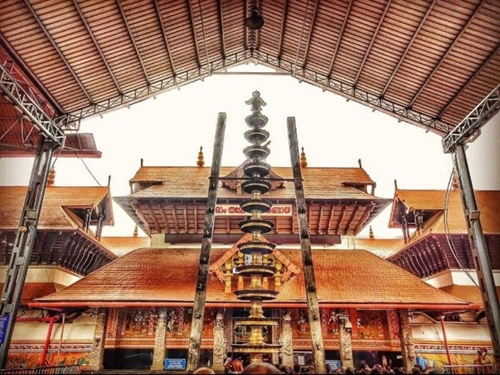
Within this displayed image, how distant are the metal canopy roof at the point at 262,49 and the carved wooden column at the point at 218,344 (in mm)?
9883

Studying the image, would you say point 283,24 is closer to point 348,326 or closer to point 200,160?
point 200,160

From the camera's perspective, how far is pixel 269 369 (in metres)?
2.91

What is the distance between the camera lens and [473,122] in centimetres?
1270

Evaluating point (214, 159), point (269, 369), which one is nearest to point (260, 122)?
A: point (214, 159)

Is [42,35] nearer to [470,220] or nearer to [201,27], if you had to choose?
[201,27]

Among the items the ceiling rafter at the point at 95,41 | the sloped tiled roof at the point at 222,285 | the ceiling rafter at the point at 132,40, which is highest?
the ceiling rafter at the point at 132,40

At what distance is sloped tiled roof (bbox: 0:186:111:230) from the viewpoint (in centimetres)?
1523

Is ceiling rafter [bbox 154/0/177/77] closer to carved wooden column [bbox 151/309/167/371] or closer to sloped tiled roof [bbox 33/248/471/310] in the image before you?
sloped tiled roof [bbox 33/248/471/310]

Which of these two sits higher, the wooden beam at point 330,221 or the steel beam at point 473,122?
the steel beam at point 473,122

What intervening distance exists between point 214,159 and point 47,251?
40.4ft

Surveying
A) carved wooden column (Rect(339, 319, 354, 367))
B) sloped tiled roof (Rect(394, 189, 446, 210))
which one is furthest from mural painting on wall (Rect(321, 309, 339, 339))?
sloped tiled roof (Rect(394, 189, 446, 210))

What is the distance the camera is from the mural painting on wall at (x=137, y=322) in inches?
496

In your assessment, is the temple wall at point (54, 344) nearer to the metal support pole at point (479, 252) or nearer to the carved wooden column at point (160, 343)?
the carved wooden column at point (160, 343)

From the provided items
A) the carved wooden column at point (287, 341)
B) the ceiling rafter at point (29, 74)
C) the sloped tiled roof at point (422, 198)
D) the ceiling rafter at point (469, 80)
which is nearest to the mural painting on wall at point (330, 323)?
the carved wooden column at point (287, 341)
